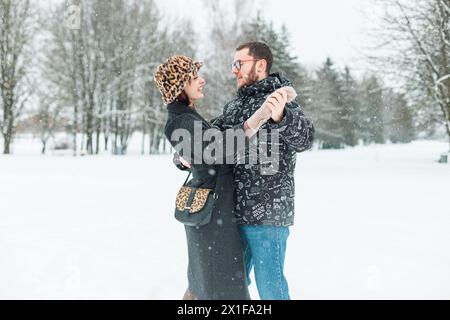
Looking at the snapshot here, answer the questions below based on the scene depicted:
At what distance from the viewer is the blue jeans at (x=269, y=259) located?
7.18 feet

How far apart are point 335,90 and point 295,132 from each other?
52173mm

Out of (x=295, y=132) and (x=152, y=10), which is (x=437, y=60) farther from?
(x=152, y=10)

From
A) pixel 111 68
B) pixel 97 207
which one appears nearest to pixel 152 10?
pixel 111 68

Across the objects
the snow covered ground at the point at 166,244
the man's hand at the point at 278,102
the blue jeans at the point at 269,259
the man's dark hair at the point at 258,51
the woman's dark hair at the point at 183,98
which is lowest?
the snow covered ground at the point at 166,244

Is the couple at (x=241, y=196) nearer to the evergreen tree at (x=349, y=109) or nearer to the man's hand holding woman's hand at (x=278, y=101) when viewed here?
the man's hand holding woman's hand at (x=278, y=101)

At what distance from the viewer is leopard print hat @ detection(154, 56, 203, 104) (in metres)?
2.15

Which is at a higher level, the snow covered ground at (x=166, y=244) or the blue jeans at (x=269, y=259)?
the blue jeans at (x=269, y=259)

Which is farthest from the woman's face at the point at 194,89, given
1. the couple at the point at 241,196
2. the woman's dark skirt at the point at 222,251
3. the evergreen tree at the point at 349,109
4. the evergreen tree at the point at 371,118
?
the evergreen tree at the point at 371,118

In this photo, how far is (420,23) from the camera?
15.8 m

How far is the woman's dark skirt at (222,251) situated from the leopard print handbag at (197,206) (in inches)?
1.8

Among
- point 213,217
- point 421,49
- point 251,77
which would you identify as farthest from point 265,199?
point 421,49

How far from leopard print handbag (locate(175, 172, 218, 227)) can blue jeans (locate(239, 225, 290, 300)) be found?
0.90ft

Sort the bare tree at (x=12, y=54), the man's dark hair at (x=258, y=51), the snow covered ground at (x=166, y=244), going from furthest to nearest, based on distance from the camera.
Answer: the bare tree at (x=12, y=54) < the snow covered ground at (x=166, y=244) < the man's dark hair at (x=258, y=51)

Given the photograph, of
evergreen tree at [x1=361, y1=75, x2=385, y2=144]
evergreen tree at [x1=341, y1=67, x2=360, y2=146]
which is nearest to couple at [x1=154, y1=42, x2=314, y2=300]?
evergreen tree at [x1=341, y1=67, x2=360, y2=146]
